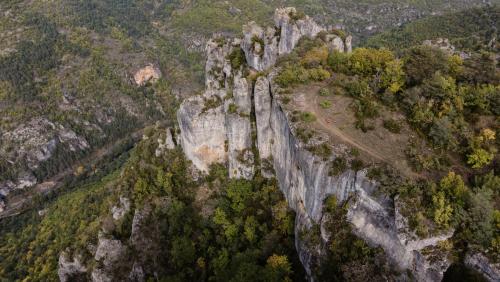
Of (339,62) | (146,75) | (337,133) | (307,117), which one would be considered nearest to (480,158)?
(337,133)

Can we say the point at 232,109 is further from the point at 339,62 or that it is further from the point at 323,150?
the point at 323,150

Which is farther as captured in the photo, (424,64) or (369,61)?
(369,61)

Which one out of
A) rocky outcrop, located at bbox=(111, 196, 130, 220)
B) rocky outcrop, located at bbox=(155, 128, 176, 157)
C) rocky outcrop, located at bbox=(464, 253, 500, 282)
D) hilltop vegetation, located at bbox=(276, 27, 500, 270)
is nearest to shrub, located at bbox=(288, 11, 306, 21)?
hilltop vegetation, located at bbox=(276, 27, 500, 270)

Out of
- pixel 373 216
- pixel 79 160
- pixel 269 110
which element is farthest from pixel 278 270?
pixel 79 160

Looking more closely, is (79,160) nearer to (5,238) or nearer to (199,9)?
(5,238)

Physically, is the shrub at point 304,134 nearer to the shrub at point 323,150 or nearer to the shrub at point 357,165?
the shrub at point 323,150

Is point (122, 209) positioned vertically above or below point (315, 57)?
below

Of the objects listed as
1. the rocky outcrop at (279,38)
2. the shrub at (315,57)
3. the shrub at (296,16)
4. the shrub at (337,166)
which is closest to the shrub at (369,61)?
the shrub at (315,57)

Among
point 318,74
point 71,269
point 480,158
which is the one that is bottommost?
point 71,269
